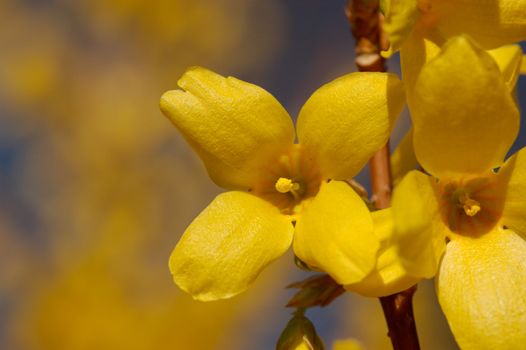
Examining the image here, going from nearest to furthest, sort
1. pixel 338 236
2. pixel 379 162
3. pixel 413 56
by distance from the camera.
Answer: pixel 338 236 → pixel 413 56 → pixel 379 162

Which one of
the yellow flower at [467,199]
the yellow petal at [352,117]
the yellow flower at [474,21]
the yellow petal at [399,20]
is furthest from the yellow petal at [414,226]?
the yellow flower at [474,21]

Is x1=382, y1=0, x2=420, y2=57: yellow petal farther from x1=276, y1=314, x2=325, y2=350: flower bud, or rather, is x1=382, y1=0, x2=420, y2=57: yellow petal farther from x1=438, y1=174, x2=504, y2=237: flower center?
x1=276, y1=314, x2=325, y2=350: flower bud

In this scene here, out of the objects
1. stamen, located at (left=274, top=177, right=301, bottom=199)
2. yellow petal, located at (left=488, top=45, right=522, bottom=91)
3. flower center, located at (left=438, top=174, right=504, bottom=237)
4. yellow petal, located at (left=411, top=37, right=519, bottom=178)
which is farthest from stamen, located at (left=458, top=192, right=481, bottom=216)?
stamen, located at (left=274, top=177, right=301, bottom=199)

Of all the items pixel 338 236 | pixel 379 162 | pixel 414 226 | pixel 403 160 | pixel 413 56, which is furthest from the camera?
pixel 403 160

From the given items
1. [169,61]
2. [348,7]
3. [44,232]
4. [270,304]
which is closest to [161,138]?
[169,61]

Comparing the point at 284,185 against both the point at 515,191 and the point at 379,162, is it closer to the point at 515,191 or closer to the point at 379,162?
the point at 379,162

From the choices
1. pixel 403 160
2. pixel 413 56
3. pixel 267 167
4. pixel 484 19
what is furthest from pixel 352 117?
pixel 403 160

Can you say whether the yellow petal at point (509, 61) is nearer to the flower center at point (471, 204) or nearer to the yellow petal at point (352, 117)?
the flower center at point (471, 204)
